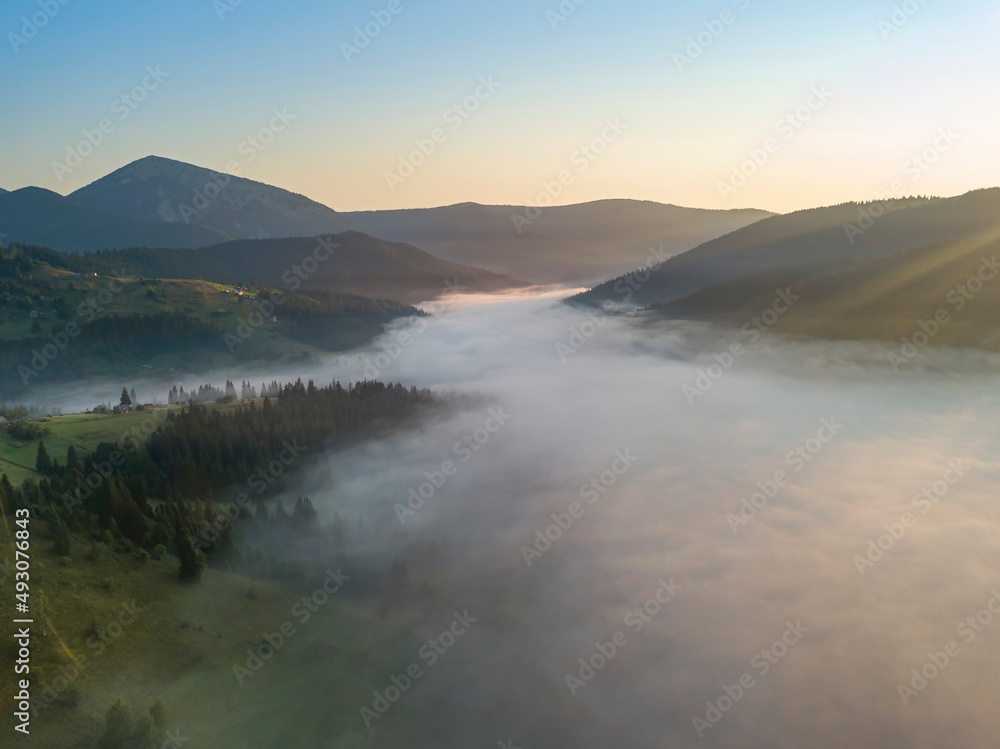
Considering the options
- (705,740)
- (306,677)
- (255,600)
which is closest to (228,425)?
(255,600)

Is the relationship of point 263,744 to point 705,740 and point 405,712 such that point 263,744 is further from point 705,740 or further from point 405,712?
point 705,740

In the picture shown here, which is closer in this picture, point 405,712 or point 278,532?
point 405,712

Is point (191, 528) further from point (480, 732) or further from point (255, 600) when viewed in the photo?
point (480, 732)

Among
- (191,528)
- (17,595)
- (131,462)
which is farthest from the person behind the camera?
(131,462)

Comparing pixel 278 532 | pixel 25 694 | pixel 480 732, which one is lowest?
pixel 480 732

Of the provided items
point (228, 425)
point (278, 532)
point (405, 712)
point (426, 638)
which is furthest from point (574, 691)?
point (228, 425)

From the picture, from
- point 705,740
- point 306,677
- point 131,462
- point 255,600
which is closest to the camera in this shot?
point 306,677

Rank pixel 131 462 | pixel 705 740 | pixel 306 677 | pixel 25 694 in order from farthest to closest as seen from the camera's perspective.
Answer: pixel 705 740 < pixel 131 462 < pixel 306 677 < pixel 25 694

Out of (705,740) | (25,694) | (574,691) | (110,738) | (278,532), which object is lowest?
(705,740)

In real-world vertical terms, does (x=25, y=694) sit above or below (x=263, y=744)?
above
